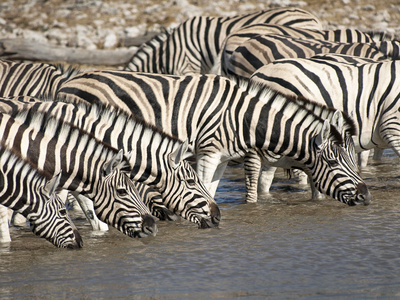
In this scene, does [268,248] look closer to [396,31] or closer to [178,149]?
[178,149]

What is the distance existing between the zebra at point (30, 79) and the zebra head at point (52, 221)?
13.7 ft

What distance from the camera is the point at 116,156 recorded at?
265 inches

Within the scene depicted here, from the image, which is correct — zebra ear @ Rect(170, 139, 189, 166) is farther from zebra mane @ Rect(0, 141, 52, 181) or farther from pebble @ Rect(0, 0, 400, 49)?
pebble @ Rect(0, 0, 400, 49)

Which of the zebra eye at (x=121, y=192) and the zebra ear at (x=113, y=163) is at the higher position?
the zebra ear at (x=113, y=163)

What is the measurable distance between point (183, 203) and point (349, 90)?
10.6ft

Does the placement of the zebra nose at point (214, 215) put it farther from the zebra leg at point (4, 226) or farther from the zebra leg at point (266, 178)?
the zebra leg at point (266, 178)

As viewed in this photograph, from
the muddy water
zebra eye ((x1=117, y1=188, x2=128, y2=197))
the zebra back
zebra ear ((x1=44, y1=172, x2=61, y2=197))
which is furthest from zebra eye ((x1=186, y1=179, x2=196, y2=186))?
the zebra back

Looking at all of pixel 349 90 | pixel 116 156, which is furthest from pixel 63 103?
pixel 349 90

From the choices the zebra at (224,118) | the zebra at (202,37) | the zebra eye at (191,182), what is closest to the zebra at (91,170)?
the zebra eye at (191,182)

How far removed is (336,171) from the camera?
26.8ft

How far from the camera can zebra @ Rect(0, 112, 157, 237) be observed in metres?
6.86

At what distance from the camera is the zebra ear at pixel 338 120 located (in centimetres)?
830

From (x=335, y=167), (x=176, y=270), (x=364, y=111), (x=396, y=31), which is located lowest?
(x=176, y=270)

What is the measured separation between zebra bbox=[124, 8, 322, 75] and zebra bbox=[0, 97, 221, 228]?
265 inches
